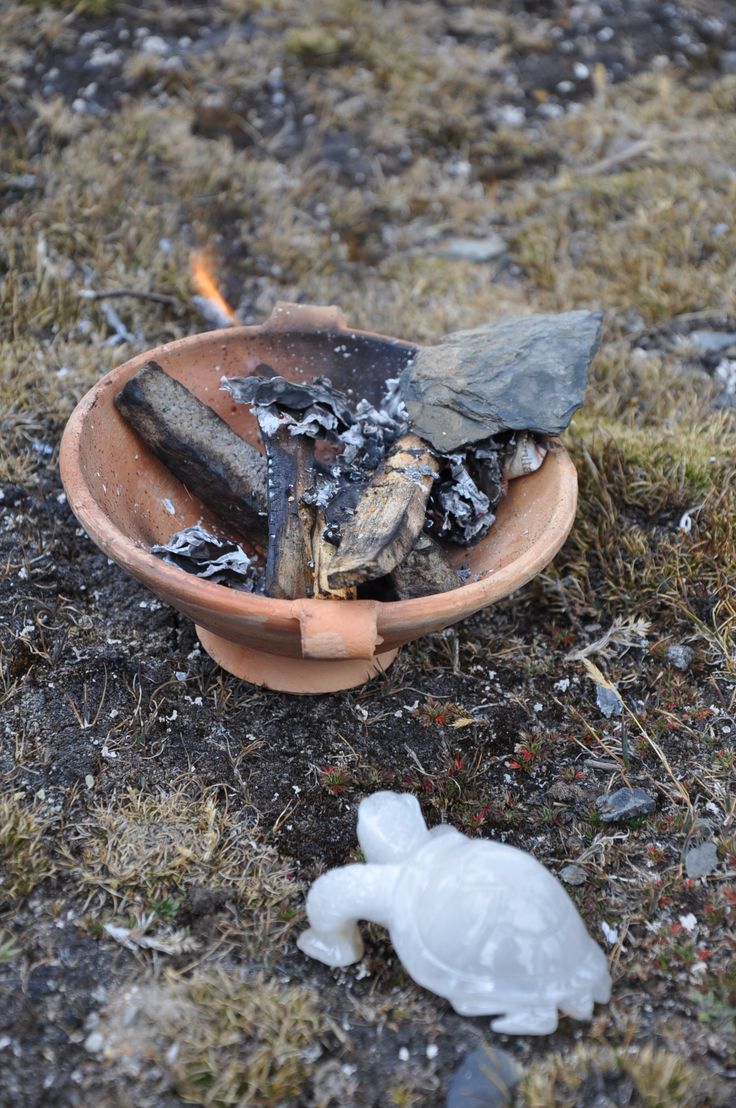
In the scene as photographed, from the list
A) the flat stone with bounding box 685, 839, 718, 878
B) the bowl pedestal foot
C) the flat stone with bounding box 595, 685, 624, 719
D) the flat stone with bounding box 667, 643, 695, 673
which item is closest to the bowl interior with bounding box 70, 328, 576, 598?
the bowl pedestal foot

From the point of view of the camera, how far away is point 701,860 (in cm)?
216

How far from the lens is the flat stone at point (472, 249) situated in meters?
4.35

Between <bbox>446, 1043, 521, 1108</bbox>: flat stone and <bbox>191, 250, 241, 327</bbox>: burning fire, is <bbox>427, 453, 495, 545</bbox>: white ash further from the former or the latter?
<bbox>191, 250, 241, 327</bbox>: burning fire

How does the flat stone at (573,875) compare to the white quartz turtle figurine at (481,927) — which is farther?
the flat stone at (573,875)

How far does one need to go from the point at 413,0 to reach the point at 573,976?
18.5 ft

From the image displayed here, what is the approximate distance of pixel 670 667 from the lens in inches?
105

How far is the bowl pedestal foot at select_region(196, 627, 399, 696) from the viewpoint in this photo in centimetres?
248

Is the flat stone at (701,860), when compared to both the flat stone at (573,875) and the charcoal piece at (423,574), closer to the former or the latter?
the flat stone at (573,875)

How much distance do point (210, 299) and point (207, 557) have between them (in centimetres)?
170

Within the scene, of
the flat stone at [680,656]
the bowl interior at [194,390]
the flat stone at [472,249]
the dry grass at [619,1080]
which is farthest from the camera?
the flat stone at [472,249]

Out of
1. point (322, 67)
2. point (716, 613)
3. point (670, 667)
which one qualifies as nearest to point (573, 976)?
point (670, 667)

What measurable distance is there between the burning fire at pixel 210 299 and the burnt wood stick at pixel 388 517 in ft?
4.96

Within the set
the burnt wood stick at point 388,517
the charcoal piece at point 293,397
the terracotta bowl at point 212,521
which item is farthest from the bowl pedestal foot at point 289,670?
the charcoal piece at point 293,397

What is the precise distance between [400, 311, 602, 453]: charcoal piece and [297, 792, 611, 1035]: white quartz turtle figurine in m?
1.08
